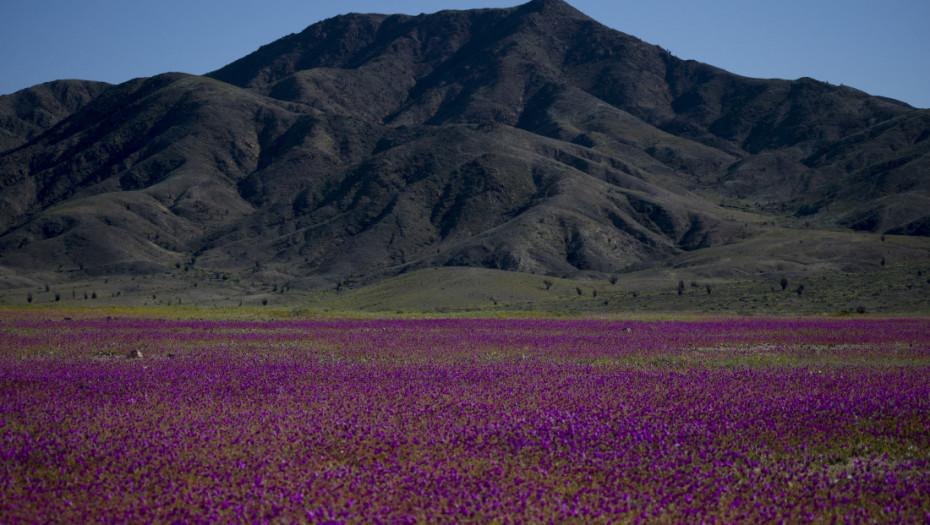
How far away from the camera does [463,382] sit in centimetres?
1458

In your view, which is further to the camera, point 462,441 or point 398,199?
point 398,199

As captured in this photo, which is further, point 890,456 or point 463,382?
point 463,382

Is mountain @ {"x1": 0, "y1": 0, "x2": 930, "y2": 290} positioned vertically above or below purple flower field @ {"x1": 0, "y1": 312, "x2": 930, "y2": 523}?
above

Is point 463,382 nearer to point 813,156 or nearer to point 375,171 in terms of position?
point 375,171

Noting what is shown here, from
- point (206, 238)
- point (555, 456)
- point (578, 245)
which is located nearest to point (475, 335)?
point (555, 456)

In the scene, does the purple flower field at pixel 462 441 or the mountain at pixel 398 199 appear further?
the mountain at pixel 398 199

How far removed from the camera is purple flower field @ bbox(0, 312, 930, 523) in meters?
7.19

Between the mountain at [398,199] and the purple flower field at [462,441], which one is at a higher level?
the mountain at [398,199]

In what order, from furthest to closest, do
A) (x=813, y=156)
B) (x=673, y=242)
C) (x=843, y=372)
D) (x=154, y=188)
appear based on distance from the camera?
(x=813, y=156) → (x=154, y=188) → (x=673, y=242) → (x=843, y=372)

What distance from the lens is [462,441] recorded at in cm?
956

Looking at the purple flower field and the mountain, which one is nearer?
the purple flower field

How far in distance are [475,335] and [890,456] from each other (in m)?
21.1

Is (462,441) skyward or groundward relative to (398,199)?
groundward

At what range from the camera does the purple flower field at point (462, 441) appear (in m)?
7.19
